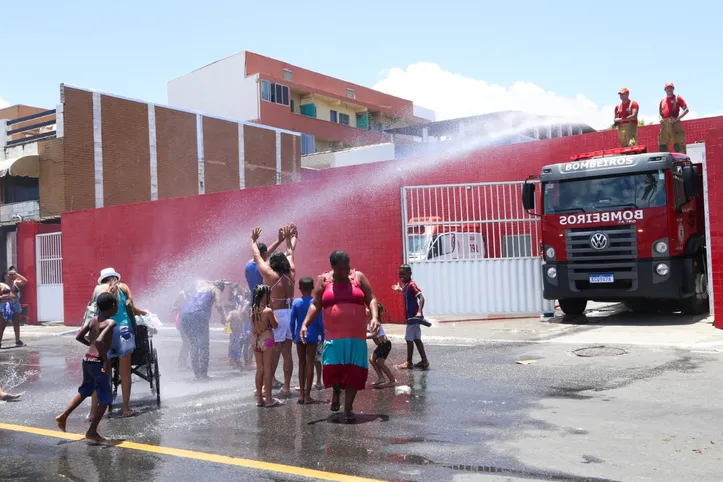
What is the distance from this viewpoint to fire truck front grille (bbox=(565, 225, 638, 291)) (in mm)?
12328

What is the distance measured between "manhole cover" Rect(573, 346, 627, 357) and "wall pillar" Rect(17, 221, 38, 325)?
17.9m

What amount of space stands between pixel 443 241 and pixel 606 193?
352 centimetres

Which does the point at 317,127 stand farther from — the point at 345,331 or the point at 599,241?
the point at 345,331

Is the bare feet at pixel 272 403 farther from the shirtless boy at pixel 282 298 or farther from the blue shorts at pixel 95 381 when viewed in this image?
the blue shorts at pixel 95 381

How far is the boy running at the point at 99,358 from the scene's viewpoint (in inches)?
250

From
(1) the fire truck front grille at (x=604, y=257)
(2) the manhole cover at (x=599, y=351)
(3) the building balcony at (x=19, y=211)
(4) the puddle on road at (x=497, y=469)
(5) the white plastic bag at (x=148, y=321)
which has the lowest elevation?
(4) the puddle on road at (x=497, y=469)

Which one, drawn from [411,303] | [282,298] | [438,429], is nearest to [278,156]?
[411,303]

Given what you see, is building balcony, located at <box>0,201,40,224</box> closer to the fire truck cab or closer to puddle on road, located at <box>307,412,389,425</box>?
the fire truck cab

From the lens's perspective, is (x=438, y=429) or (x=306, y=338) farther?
(x=306, y=338)

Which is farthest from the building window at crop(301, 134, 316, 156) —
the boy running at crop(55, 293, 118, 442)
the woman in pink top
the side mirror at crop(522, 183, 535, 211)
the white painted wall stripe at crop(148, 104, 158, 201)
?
the boy running at crop(55, 293, 118, 442)

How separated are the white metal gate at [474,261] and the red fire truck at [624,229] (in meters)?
1.12

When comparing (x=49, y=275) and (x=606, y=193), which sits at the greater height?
(x=606, y=193)

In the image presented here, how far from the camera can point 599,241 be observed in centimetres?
1250

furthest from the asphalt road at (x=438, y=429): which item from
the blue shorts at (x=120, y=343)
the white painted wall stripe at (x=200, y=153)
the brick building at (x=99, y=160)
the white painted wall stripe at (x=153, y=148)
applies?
the white painted wall stripe at (x=200, y=153)
